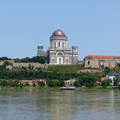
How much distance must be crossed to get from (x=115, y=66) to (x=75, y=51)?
868cm

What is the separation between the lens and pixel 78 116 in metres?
29.1

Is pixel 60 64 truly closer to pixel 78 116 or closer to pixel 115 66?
pixel 115 66

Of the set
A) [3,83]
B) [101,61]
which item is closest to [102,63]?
[101,61]

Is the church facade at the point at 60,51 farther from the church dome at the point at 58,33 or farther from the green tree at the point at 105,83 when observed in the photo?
the green tree at the point at 105,83

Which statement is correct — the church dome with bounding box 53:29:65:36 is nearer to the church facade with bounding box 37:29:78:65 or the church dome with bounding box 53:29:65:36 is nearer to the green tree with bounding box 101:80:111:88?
the church facade with bounding box 37:29:78:65

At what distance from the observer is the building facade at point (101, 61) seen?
97.8 m

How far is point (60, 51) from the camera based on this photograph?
10081cm

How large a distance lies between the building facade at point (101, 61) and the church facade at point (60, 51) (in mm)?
3455

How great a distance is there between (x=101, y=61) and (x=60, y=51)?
22.1 ft

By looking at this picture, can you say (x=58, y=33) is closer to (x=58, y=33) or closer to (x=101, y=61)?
(x=58, y=33)

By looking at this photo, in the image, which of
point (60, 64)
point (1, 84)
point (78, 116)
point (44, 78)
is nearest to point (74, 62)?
point (60, 64)

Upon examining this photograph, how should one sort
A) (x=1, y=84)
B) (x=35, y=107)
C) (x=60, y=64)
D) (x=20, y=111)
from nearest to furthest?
(x=20, y=111)
(x=35, y=107)
(x=1, y=84)
(x=60, y=64)

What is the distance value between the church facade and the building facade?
3.45 metres

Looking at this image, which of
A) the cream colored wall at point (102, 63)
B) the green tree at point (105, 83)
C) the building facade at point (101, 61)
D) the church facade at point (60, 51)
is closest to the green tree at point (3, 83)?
the green tree at point (105, 83)
